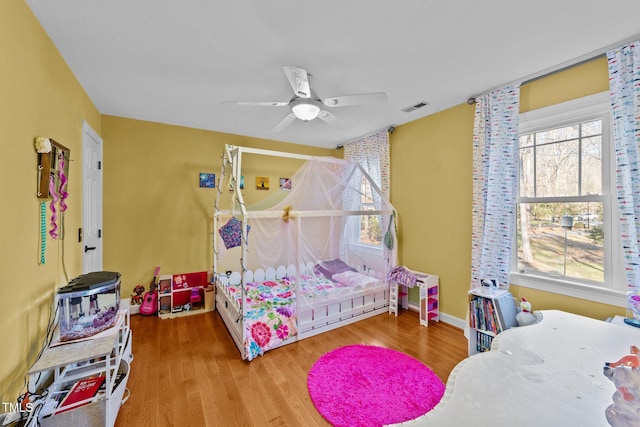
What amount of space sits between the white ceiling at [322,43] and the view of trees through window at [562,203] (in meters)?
0.64

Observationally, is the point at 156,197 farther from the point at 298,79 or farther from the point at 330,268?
the point at 298,79

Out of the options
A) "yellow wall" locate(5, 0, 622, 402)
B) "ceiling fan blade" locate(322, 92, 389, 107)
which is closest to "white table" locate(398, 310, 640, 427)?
"yellow wall" locate(5, 0, 622, 402)

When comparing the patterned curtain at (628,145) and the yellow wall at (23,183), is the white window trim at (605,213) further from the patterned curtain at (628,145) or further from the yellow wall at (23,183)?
the yellow wall at (23,183)

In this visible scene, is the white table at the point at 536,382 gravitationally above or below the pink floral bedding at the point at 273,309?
above

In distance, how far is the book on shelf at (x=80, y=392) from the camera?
4.66ft

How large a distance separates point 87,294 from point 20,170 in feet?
2.58

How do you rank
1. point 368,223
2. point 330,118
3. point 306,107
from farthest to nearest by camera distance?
point 368,223
point 330,118
point 306,107

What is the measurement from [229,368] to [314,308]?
98 centimetres

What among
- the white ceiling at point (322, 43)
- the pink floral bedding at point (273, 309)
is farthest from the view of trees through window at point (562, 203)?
the pink floral bedding at point (273, 309)

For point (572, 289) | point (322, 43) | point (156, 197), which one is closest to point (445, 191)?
point (572, 289)

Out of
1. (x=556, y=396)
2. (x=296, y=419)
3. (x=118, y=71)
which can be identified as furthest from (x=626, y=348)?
(x=118, y=71)

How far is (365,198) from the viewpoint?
11.7ft

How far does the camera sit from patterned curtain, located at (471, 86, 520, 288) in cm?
242

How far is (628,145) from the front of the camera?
180 centimetres
